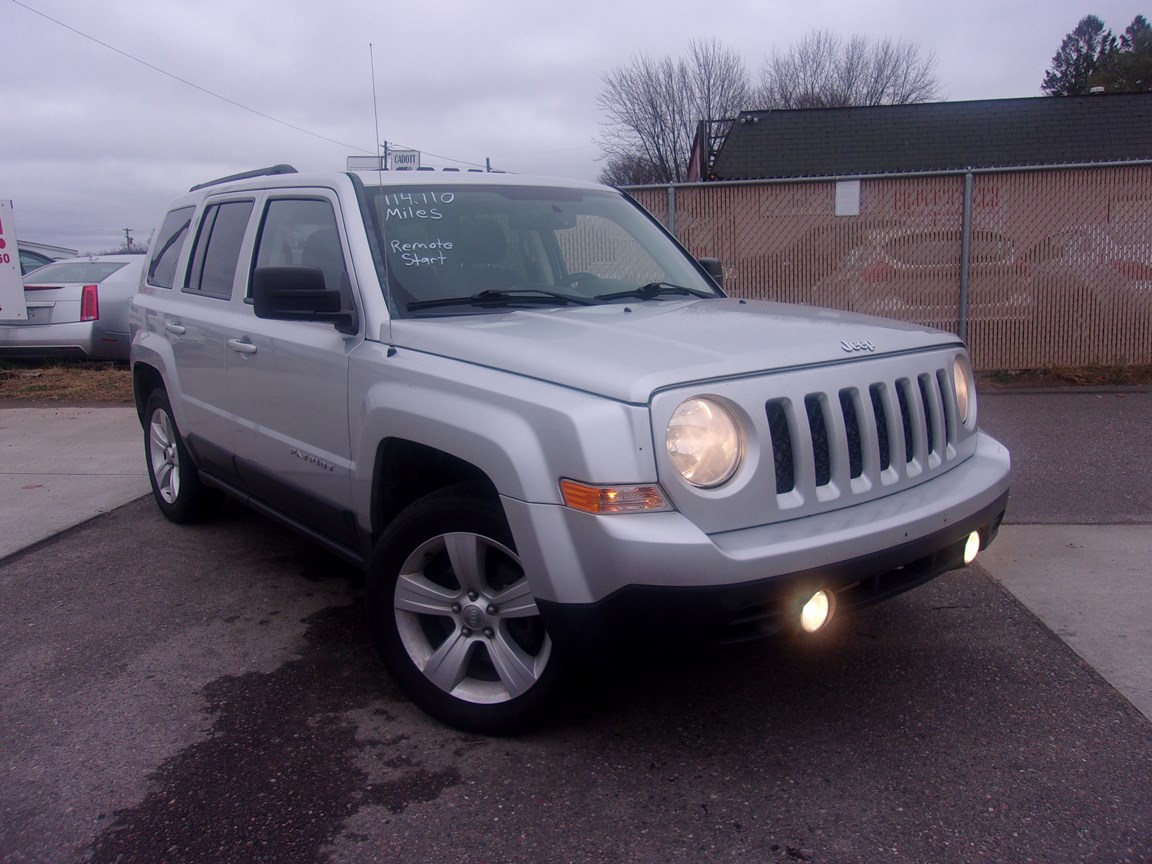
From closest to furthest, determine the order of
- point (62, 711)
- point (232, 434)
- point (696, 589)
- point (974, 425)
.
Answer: point (696, 589) < point (62, 711) < point (974, 425) < point (232, 434)

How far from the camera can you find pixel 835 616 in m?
2.94

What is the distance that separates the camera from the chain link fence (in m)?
9.52

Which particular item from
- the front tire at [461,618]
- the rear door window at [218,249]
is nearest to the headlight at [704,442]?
the front tire at [461,618]

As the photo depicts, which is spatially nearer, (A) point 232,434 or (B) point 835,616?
(B) point 835,616

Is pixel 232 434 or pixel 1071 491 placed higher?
pixel 232 434

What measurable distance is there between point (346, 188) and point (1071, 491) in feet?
14.7

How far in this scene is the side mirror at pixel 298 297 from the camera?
3.53 metres

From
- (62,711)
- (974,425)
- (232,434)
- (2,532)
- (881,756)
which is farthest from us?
(2,532)

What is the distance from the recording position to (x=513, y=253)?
4.06 metres

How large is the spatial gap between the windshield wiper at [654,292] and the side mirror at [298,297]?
100 cm

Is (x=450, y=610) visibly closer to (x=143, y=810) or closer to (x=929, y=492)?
(x=143, y=810)

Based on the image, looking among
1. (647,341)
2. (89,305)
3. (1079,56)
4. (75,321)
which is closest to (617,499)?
(647,341)

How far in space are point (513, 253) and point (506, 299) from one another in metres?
0.36

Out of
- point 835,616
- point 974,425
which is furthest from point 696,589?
point 974,425
